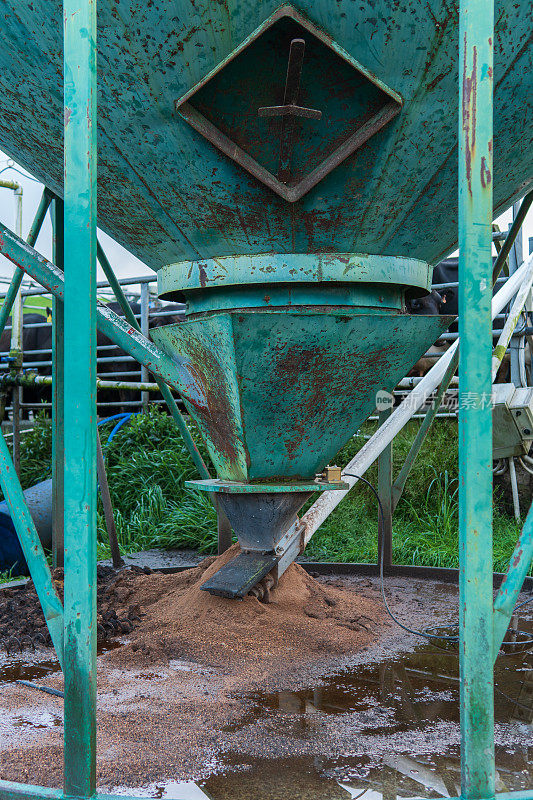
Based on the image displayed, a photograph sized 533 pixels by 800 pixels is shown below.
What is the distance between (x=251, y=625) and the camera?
9.78 ft

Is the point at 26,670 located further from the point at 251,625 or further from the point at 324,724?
the point at 324,724

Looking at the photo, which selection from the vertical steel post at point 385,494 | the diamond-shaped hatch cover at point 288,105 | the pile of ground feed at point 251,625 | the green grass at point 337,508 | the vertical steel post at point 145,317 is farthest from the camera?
the vertical steel post at point 145,317

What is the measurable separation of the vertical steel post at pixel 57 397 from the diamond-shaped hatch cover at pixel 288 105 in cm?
160

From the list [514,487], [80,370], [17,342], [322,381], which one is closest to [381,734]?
[322,381]

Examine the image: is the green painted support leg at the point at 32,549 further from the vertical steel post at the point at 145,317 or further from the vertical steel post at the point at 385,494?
the vertical steel post at the point at 145,317

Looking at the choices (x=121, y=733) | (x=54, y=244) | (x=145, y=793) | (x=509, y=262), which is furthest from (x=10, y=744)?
(x=509, y=262)

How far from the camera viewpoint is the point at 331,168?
232 centimetres

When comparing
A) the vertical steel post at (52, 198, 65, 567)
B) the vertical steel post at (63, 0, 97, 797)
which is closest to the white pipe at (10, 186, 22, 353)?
the vertical steel post at (52, 198, 65, 567)

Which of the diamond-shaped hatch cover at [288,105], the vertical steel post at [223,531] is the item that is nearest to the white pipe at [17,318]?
the vertical steel post at [223,531]

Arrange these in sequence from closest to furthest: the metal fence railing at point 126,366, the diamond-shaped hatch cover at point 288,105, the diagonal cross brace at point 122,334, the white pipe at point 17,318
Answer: the diamond-shaped hatch cover at point 288,105
the diagonal cross brace at point 122,334
the metal fence railing at point 126,366
the white pipe at point 17,318

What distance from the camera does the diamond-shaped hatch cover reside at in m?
2.09

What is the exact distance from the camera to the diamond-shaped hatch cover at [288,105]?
6.84 ft

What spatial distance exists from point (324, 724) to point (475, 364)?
1248 millimetres

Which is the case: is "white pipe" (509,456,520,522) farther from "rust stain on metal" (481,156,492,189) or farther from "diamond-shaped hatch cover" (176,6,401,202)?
"rust stain on metal" (481,156,492,189)
